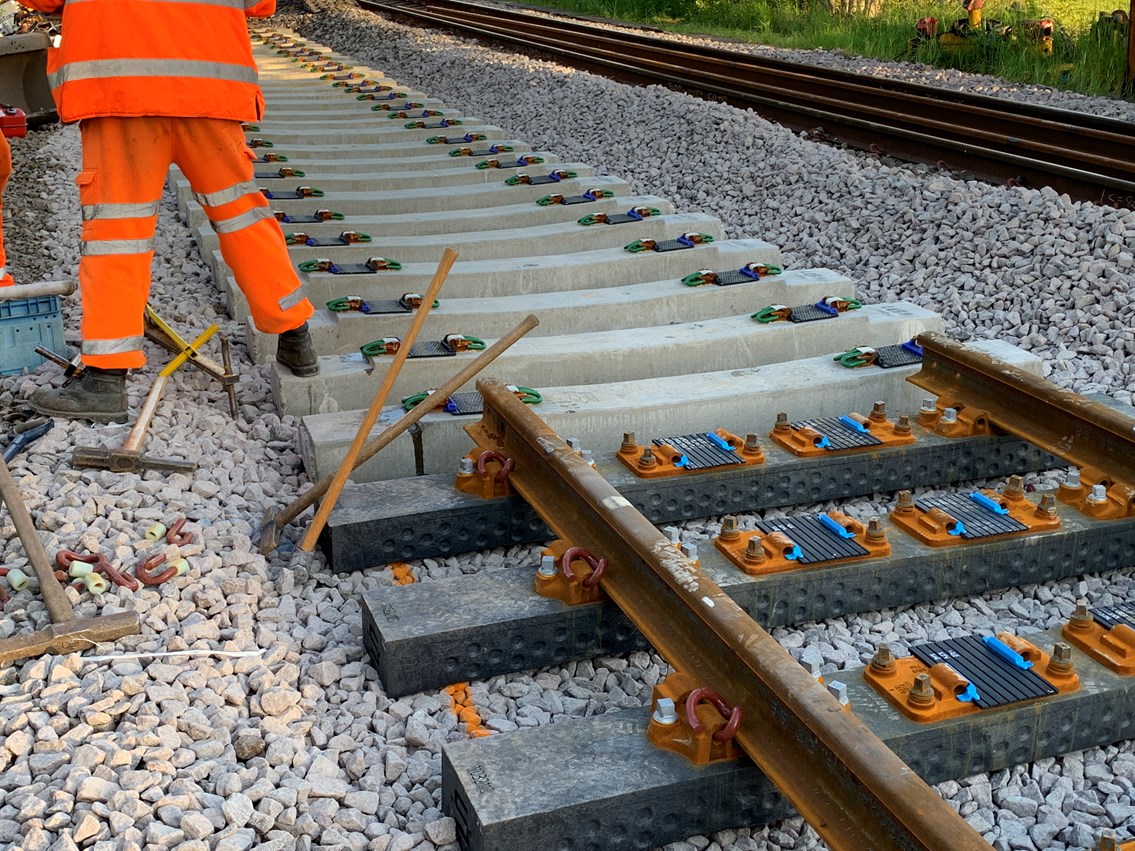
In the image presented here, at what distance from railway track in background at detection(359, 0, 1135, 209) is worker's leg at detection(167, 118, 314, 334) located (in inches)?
184

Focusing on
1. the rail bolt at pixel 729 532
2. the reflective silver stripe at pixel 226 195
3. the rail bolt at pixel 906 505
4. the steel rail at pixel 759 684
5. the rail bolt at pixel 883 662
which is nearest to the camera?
the steel rail at pixel 759 684

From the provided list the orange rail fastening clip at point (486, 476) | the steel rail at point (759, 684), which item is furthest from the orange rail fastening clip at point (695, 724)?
the orange rail fastening clip at point (486, 476)

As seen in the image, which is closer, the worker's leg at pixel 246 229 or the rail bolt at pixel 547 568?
the rail bolt at pixel 547 568

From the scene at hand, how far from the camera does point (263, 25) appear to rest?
18.2 m

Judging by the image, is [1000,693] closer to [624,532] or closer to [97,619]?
[624,532]

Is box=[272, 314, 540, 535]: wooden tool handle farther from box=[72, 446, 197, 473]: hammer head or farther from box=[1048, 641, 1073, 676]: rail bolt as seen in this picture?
box=[1048, 641, 1073, 676]: rail bolt

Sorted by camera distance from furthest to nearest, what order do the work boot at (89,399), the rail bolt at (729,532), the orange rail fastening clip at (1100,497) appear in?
the work boot at (89,399), the orange rail fastening clip at (1100,497), the rail bolt at (729,532)

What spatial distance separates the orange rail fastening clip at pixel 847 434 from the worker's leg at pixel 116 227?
2214 millimetres

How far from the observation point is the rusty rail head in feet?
12.0

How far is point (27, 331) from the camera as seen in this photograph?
449 cm

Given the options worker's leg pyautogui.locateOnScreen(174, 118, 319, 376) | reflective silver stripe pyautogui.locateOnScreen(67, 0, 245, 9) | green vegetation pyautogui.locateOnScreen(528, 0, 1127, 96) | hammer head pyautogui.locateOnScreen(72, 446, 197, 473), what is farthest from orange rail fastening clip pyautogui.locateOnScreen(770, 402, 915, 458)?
green vegetation pyautogui.locateOnScreen(528, 0, 1127, 96)

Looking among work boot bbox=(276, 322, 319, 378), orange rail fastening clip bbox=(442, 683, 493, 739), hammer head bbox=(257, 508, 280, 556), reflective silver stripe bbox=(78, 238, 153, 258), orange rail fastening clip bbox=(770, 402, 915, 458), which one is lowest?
orange rail fastening clip bbox=(442, 683, 493, 739)

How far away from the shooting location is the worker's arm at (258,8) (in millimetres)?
4242

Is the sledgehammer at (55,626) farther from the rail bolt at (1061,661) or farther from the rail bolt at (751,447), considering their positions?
the rail bolt at (1061,661)
